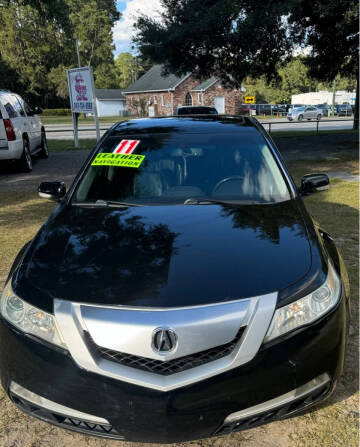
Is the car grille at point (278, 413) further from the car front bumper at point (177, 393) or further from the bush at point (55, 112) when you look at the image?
the bush at point (55, 112)

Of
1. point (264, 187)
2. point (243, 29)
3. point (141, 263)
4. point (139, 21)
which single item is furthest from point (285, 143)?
point (141, 263)

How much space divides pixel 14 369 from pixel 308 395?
4.47ft

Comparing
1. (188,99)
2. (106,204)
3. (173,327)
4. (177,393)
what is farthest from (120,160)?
(188,99)

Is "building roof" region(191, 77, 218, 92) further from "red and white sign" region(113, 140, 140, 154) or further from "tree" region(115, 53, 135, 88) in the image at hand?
"tree" region(115, 53, 135, 88)

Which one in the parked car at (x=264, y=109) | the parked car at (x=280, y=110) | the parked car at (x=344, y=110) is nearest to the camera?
the parked car at (x=344, y=110)

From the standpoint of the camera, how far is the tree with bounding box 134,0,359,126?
12265mm

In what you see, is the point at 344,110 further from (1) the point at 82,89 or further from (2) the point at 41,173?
(2) the point at 41,173

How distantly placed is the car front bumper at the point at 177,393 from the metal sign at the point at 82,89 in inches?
522

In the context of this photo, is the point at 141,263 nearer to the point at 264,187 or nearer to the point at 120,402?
the point at 120,402

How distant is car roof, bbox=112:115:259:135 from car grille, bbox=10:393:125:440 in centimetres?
233

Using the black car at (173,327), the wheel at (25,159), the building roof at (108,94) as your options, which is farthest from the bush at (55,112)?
the black car at (173,327)

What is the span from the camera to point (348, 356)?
285 cm

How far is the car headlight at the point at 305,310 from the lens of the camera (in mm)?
1832

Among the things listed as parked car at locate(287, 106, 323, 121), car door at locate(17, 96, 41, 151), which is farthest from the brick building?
car door at locate(17, 96, 41, 151)
